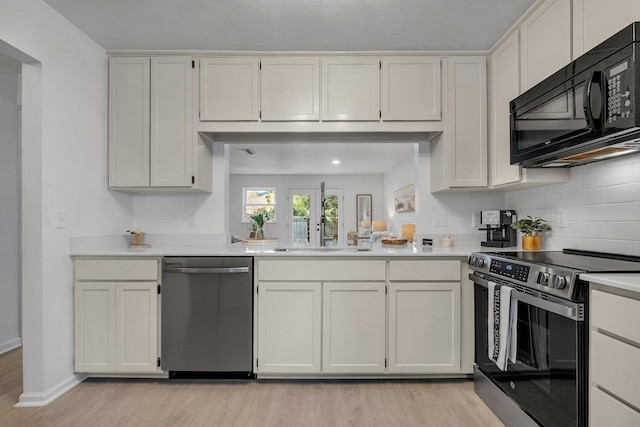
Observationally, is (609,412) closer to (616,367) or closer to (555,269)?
(616,367)

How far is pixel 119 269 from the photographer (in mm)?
2377

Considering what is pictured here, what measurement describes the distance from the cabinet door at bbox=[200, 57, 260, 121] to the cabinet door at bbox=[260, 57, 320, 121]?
67 mm

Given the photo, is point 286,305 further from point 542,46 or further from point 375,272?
point 542,46

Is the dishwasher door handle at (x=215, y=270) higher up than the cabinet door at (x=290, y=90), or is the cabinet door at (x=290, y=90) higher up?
the cabinet door at (x=290, y=90)

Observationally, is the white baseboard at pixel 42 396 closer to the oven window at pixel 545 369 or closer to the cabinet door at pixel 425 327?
the cabinet door at pixel 425 327

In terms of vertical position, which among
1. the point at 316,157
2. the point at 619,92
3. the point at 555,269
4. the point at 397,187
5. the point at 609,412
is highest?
the point at 316,157

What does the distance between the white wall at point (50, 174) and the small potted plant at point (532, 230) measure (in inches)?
119

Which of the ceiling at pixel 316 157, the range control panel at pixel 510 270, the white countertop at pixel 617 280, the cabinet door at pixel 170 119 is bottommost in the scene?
the range control panel at pixel 510 270

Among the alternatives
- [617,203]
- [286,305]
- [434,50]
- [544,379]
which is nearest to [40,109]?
[286,305]

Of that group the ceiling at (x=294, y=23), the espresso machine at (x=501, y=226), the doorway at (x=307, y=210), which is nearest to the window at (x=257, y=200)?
the doorway at (x=307, y=210)

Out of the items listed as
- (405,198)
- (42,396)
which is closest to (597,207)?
(42,396)

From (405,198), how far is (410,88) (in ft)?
15.6

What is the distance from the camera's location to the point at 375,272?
237 cm

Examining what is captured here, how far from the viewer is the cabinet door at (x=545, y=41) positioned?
1.86 meters
